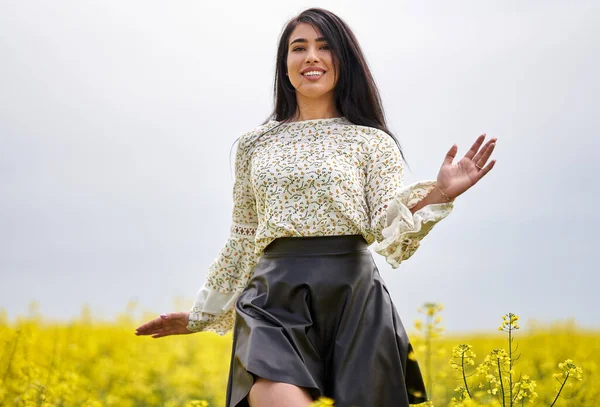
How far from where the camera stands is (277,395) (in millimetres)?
2432

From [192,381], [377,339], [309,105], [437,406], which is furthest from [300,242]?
[192,381]

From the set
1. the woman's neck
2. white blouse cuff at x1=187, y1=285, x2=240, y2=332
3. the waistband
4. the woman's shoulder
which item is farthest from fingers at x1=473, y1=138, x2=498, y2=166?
white blouse cuff at x1=187, y1=285, x2=240, y2=332

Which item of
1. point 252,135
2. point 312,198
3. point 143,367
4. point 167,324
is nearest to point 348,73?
point 252,135

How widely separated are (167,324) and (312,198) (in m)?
1.04

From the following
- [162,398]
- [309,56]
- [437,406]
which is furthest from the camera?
[162,398]

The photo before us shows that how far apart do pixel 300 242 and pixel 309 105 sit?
0.70 meters

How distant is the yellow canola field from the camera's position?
4.25 metres

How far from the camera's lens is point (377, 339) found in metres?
2.68

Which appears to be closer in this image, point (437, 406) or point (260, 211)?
point (260, 211)

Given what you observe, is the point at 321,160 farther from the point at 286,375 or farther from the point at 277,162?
the point at 286,375

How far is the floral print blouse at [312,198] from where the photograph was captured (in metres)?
2.68

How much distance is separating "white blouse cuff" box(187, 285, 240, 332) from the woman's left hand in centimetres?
117

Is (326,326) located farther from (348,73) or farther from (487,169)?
(348,73)

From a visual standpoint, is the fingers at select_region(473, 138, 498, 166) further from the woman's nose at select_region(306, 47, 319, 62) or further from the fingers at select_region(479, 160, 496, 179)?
the woman's nose at select_region(306, 47, 319, 62)
